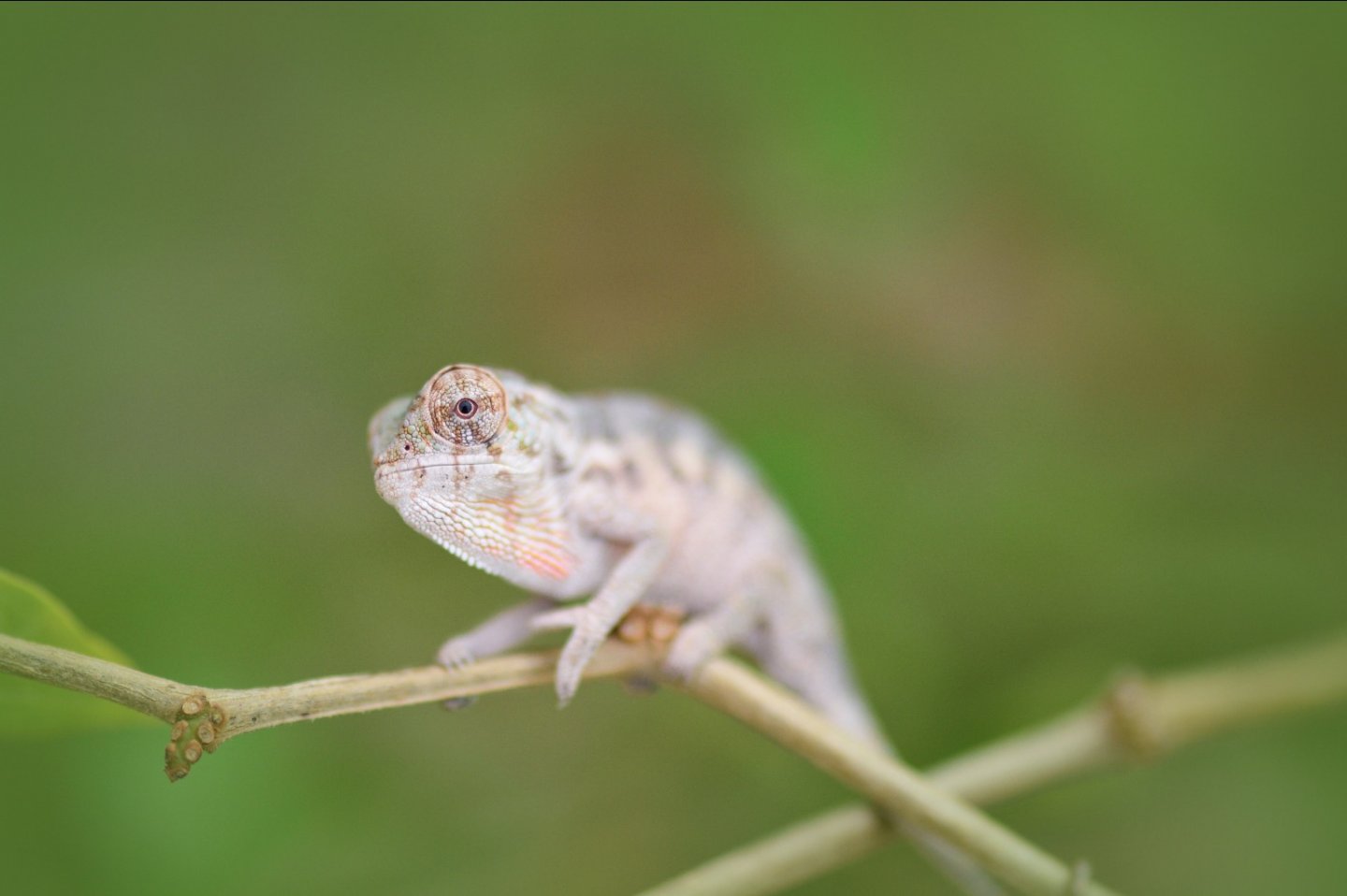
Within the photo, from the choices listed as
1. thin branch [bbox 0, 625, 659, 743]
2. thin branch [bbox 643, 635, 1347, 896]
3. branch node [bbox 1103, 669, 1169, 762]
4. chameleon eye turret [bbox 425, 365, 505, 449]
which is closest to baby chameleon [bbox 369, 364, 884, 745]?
chameleon eye turret [bbox 425, 365, 505, 449]

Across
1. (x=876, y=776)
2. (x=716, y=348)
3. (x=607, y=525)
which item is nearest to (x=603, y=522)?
(x=607, y=525)

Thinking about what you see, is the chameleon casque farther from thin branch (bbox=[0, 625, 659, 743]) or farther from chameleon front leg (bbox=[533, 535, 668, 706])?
thin branch (bbox=[0, 625, 659, 743])

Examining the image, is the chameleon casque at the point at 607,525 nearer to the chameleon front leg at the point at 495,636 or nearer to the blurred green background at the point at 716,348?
the chameleon front leg at the point at 495,636

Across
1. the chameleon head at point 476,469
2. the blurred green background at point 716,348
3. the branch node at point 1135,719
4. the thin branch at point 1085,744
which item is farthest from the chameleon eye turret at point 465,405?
the branch node at point 1135,719

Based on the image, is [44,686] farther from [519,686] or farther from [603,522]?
[603,522]

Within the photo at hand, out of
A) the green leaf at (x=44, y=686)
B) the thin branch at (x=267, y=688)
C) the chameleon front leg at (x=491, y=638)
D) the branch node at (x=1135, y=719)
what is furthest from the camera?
the branch node at (x=1135, y=719)

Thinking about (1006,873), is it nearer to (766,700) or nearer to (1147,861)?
(766,700)

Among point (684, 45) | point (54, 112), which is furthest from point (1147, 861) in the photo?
point (54, 112)
